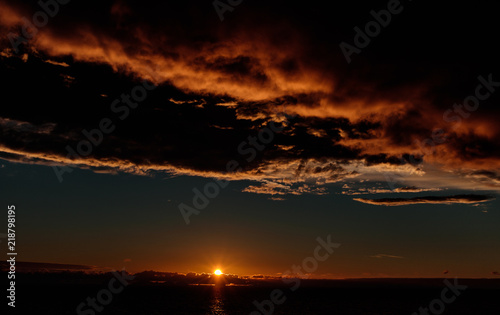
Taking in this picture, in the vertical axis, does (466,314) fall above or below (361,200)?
below

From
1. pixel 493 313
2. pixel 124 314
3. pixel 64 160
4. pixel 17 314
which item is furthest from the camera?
pixel 493 313

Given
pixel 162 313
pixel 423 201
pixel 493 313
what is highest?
pixel 423 201

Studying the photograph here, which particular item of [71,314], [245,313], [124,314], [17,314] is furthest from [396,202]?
[17,314]

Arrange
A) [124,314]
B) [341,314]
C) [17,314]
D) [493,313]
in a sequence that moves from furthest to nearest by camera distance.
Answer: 1. [493,313]
2. [341,314]
3. [124,314]
4. [17,314]

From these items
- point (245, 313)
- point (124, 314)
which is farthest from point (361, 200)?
point (124, 314)

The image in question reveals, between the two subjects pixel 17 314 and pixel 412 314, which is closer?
pixel 17 314

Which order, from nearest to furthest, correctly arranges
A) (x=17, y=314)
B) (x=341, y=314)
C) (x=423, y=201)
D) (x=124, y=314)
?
1. (x=423, y=201)
2. (x=17, y=314)
3. (x=124, y=314)
4. (x=341, y=314)

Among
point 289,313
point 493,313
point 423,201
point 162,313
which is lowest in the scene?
point 493,313

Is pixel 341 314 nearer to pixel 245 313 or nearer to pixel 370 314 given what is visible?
pixel 370 314

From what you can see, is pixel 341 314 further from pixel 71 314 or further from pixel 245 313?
pixel 71 314
